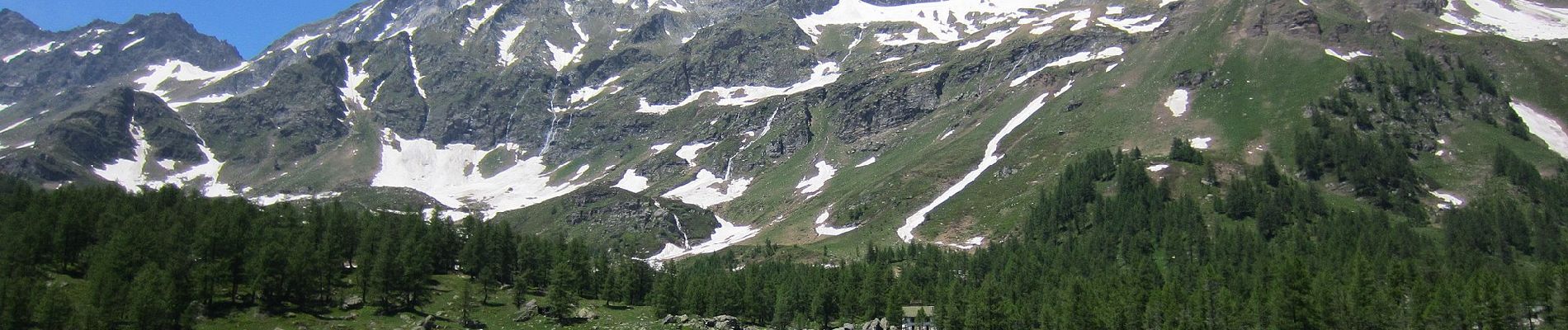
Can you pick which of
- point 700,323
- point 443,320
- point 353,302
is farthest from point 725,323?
point 353,302

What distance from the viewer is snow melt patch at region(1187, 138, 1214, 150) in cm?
19438

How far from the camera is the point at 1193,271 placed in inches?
4702

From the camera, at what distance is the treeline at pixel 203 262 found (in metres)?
49.0

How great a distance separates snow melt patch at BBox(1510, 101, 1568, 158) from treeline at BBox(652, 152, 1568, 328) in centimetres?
2744

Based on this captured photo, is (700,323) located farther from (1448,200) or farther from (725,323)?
(1448,200)

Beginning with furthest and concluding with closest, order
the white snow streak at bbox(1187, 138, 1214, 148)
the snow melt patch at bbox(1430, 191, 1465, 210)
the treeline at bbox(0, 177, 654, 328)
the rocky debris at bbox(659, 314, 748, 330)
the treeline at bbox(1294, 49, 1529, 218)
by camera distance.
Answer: the white snow streak at bbox(1187, 138, 1214, 148) → the treeline at bbox(1294, 49, 1529, 218) → the snow melt patch at bbox(1430, 191, 1465, 210) → the rocky debris at bbox(659, 314, 748, 330) → the treeline at bbox(0, 177, 654, 328)

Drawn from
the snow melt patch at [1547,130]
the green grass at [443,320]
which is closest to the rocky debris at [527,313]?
the green grass at [443,320]

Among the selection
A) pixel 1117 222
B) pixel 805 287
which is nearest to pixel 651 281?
pixel 805 287

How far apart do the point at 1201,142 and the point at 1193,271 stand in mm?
88444

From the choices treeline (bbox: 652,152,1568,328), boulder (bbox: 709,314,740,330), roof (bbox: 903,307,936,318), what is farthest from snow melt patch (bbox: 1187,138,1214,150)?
boulder (bbox: 709,314,740,330)

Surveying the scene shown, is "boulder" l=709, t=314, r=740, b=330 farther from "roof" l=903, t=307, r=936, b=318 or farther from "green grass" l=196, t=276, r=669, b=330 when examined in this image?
"roof" l=903, t=307, r=936, b=318

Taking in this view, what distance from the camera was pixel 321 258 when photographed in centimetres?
6253

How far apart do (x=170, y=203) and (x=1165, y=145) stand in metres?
183

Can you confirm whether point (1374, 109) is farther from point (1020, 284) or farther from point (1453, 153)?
point (1020, 284)
